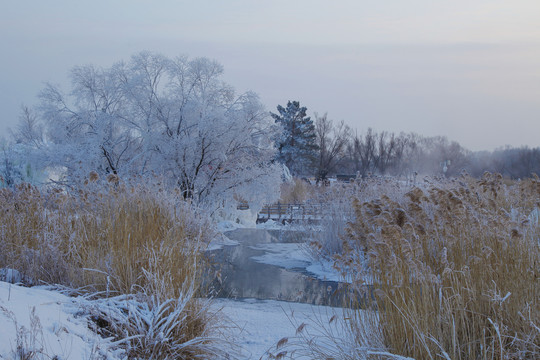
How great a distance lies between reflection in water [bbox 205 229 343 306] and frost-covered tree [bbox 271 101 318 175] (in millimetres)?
36487

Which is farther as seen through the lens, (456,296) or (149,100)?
(149,100)

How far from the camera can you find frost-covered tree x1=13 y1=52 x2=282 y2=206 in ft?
62.5

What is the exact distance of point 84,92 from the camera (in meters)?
20.5

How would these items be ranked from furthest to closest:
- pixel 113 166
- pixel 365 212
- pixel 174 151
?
pixel 113 166 < pixel 174 151 < pixel 365 212

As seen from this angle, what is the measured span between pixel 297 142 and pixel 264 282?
1640 inches

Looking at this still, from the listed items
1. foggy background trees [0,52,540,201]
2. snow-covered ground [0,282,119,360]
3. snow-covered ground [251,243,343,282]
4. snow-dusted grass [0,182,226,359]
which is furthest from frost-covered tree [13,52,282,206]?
snow-covered ground [0,282,119,360]

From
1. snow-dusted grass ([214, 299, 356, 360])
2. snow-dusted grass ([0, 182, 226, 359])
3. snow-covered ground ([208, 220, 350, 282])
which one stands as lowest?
snow-covered ground ([208, 220, 350, 282])

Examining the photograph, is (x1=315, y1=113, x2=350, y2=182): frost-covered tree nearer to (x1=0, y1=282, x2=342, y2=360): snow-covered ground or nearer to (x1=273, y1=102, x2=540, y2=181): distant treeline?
(x1=273, y1=102, x2=540, y2=181): distant treeline

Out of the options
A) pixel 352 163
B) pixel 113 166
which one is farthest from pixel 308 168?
pixel 113 166

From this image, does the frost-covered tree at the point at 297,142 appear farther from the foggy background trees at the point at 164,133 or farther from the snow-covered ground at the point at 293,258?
the snow-covered ground at the point at 293,258

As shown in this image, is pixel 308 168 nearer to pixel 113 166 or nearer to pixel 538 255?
pixel 113 166

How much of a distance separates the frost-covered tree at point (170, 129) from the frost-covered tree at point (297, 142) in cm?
3015

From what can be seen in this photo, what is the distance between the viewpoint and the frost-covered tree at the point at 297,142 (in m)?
Answer: 50.8

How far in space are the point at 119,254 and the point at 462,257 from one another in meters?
3.14
